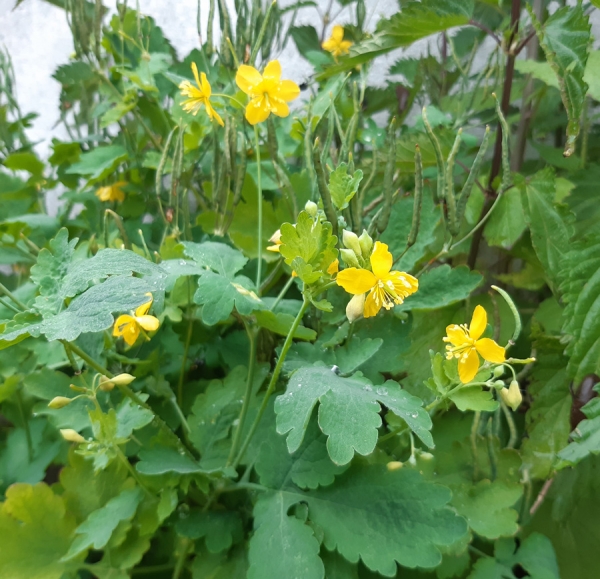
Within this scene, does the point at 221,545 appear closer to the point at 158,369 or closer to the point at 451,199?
the point at 158,369

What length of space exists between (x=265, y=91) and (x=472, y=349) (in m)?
0.34

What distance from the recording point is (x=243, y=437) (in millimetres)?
501

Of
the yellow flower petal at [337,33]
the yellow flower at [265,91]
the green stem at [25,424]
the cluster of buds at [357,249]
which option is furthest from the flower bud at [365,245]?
the yellow flower petal at [337,33]

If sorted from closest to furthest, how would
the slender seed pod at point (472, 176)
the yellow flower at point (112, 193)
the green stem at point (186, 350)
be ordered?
the slender seed pod at point (472, 176), the green stem at point (186, 350), the yellow flower at point (112, 193)

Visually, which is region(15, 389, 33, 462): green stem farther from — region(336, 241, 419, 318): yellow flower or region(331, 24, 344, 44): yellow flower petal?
region(331, 24, 344, 44): yellow flower petal

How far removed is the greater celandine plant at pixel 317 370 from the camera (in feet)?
1.22

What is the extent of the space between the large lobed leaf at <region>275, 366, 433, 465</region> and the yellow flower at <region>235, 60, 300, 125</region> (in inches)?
11.6

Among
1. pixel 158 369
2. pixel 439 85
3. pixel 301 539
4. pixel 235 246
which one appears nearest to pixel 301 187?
pixel 235 246

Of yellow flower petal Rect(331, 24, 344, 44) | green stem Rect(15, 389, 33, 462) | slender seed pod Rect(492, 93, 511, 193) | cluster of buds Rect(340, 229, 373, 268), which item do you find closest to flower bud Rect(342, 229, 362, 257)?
cluster of buds Rect(340, 229, 373, 268)

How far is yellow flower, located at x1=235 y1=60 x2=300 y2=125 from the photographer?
50cm

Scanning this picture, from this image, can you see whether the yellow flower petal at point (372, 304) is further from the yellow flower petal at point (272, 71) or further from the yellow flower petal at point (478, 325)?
the yellow flower petal at point (272, 71)

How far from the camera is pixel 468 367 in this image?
37 centimetres

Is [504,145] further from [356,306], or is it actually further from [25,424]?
[25,424]

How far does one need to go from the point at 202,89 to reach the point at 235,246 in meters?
0.19
